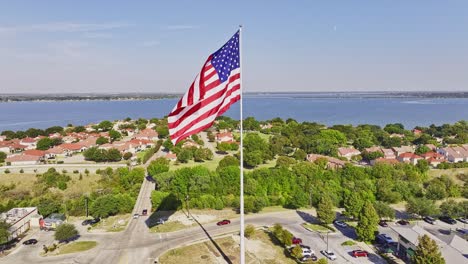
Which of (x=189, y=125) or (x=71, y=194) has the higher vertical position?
(x=189, y=125)

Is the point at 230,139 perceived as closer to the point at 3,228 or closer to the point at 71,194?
the point at 71,194

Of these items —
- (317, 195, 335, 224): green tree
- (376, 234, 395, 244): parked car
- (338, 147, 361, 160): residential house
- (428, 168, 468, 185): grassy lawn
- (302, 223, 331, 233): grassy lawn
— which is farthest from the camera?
(338, 147, 361, 160): residential house

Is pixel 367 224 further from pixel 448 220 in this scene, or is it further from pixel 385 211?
pixel 448 220

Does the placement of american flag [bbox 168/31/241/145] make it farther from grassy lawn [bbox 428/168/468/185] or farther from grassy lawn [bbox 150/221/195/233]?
grassy lawn [bbox 428/168/468/185]

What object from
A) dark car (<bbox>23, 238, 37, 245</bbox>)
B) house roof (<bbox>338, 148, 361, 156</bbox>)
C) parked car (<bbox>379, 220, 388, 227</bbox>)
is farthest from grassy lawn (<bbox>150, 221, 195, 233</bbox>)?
house roof (<bbox>338, 148, 361, 156</bbox>)

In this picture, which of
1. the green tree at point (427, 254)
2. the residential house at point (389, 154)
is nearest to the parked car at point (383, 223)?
the green tree at point (427, 254)

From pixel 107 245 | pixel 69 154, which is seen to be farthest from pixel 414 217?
pixel 69 154

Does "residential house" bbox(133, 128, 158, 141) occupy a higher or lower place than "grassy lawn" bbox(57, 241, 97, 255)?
higher
